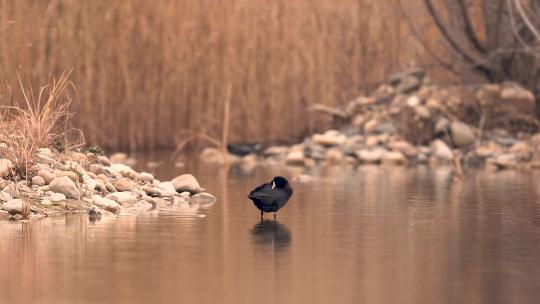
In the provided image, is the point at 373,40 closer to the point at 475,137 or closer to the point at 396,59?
the point at 396,59

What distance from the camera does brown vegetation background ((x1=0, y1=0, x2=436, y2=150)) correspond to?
1731 centimetres

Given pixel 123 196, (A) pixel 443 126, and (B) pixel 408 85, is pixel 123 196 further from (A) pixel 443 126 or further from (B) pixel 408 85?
(B) pixel 408 85

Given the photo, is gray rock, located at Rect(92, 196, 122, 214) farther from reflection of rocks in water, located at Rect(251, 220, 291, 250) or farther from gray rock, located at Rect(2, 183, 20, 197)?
reflection of rocks in water, located at Rect(251, 220, 291, 250)

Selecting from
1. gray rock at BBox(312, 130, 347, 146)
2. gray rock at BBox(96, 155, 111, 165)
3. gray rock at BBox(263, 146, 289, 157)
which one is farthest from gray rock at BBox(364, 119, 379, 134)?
gray rock at BBox(96, 155, 111, 165)

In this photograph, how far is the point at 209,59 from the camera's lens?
723 inches

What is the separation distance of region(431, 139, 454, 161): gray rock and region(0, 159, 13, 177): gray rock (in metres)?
8.65

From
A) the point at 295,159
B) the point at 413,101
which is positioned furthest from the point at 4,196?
the point at 413,101

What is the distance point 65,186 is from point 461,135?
9100mm

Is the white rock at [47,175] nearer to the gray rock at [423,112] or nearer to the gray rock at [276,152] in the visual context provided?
the gray rock at [276,152]

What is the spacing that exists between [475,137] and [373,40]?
2.79 m

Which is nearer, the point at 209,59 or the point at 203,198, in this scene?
the point at 203,198

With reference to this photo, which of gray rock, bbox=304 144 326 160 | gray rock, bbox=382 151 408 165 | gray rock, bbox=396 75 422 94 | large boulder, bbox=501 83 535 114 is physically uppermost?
gray rock, bbox=396 75 422 94

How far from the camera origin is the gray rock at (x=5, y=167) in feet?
30.4

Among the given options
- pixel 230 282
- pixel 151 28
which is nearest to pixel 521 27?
pixel 151 28
